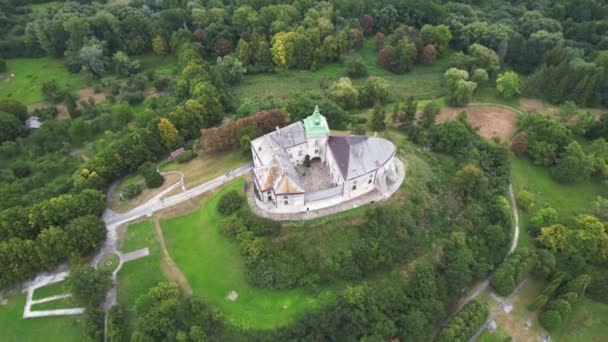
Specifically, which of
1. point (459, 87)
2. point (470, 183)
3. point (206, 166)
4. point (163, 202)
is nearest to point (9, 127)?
point (163, 202)

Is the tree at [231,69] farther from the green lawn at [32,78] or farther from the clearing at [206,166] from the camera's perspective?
the green lawn at [32,78]

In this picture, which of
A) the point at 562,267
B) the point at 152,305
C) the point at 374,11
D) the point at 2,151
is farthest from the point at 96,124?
the point at 562,267

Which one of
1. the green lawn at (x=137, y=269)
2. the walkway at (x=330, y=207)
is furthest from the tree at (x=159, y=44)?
the walkway at (x=330, y=207)

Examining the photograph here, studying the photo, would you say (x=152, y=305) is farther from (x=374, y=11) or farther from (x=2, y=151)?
(x=374, y=11)

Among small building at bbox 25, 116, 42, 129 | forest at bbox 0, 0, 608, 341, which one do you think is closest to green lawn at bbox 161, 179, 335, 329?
forest at bbox 0, 0, 608, 341

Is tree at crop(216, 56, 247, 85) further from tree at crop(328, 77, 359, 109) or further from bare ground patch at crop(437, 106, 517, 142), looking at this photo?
bare ground patch at crop(437, 106, 517, 142)

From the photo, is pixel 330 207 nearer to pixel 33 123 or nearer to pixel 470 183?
pixel 470 183
